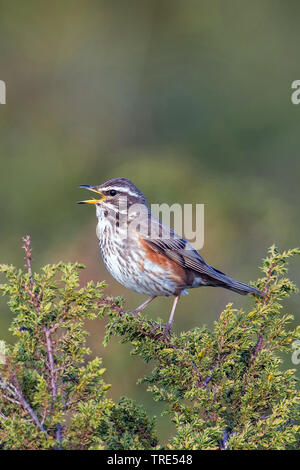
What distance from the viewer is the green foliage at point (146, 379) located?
336 centimetres

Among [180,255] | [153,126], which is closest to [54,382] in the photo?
[180,255]

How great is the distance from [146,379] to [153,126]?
980cm

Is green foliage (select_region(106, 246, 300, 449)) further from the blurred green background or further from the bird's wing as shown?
the blurred green background

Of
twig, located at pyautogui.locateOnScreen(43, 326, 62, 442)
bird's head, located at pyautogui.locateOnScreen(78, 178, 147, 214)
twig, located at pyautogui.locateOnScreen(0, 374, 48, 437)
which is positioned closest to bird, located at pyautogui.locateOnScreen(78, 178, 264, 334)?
bird's head, located at pyautogui.locateOnScreen(78, 178, 147, 214)

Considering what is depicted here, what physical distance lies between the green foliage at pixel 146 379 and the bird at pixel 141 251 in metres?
1.44

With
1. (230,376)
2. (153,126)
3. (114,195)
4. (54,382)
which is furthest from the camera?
(153,126)

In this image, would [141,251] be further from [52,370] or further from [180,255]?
[52,370]

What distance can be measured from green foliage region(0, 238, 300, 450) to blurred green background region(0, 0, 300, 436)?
2.43 m

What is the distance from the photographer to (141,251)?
5895 millimetres

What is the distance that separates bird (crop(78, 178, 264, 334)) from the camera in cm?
581

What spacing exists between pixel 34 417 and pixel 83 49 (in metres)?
12.1

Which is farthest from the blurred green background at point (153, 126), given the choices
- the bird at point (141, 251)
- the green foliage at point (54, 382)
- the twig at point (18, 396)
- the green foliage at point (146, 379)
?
the twig at point (18, 396)

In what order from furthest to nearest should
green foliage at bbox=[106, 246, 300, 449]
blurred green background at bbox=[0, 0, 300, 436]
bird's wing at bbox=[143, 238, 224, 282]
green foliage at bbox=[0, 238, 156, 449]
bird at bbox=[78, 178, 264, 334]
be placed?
blurred green background at bbox=[0, 0, 300, 436], bird's wing at bbox=[143, 238, 224, 282], bird at bbox=[78, 178, 264, 334], green foliage at bbox=[106, 246, 300, 449], green foliage at bbox=[0, 238, 156, 449]
